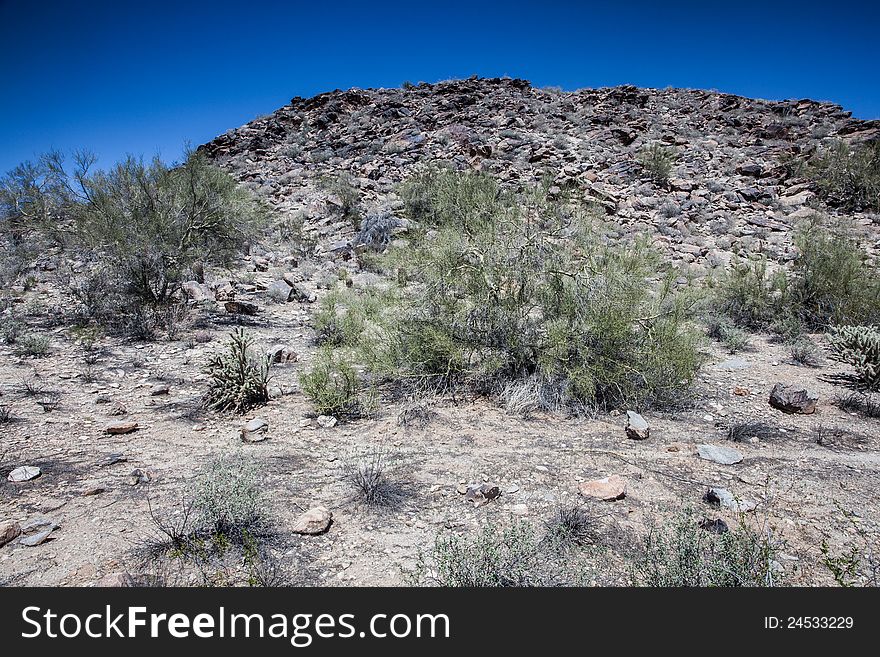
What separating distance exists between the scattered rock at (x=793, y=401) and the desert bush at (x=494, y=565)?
168 inches

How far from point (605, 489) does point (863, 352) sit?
5.47 m

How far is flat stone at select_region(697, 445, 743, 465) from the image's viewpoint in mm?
4047

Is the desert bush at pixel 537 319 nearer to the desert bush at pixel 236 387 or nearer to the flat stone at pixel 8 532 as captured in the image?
the desert bush at pixel 236 387

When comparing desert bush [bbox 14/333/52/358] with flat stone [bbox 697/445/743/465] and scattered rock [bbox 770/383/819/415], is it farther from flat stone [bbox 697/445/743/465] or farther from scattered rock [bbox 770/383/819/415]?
scattered rock [bbox 770/383/819/415]

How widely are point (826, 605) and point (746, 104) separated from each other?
32.5 m

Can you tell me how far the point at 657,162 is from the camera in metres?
18.2

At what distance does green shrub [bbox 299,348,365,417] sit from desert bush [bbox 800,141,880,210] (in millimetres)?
18879

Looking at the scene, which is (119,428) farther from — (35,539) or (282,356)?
(282,356)

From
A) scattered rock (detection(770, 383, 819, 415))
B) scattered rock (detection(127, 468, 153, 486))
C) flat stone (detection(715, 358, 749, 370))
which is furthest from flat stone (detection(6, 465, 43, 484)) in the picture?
flat stone (detection(715, 358, 749, 370))

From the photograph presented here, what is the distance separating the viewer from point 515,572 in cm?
249

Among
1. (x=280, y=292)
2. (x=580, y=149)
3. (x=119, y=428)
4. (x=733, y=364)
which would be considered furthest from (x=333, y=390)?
(x=580, y=149)

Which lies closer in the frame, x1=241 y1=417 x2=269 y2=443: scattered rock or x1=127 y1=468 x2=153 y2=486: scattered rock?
x1=127 y1=468 x2=153 y2=486: scattered rock

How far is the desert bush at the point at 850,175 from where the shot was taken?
606 inches

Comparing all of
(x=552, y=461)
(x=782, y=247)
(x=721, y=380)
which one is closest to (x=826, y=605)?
(x=552, y=461)
